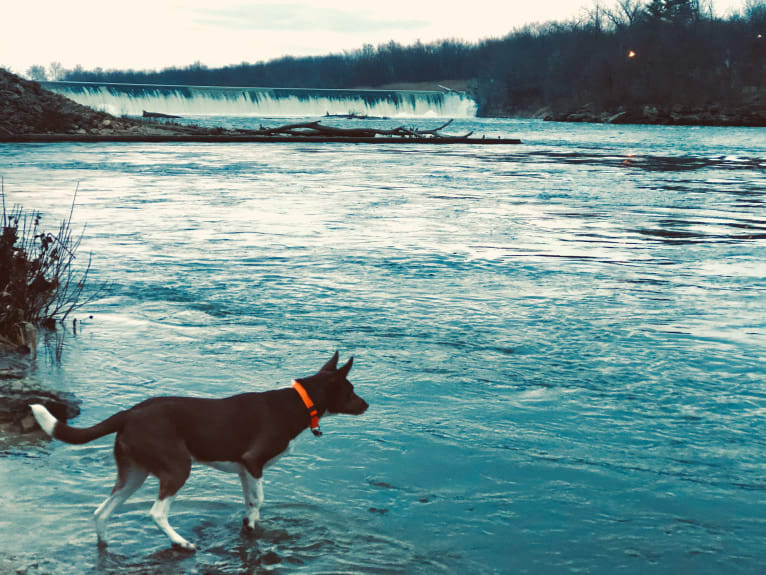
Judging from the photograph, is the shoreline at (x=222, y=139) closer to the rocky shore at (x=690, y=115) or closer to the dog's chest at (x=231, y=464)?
the dog's chest at (x=231, y=464)

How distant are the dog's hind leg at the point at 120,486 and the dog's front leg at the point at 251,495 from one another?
18.7 inches

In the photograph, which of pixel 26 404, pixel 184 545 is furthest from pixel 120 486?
pixel 26 404

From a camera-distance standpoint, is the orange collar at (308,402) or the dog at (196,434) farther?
the orange collar at (308,402)

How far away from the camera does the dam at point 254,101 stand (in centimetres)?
9144

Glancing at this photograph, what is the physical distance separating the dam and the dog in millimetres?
85082

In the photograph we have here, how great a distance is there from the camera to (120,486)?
4.06 metres

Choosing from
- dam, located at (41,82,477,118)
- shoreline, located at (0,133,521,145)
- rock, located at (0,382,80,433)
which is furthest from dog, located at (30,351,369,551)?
dam, located at (41,82,477,118)

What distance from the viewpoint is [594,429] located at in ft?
20.2

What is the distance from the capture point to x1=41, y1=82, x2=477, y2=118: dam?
300ft

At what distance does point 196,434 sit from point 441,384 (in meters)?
3.34

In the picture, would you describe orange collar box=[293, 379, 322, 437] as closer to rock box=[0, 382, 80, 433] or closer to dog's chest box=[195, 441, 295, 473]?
dog's chest box=[195, 441, 295, 473]

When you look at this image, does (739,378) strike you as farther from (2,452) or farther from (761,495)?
(2,452)

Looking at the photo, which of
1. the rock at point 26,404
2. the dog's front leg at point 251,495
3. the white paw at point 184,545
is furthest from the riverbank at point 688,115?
the white paw at point 184,545

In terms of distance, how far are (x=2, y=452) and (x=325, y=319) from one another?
4.16 meters
